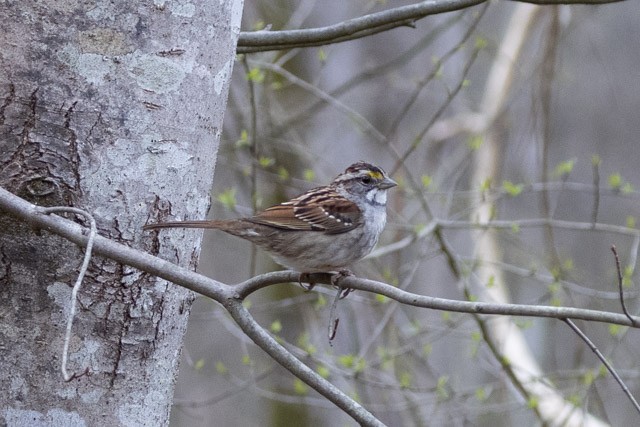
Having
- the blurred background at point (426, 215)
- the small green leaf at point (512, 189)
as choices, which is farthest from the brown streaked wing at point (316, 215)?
the small green leaf at point (512, 189)

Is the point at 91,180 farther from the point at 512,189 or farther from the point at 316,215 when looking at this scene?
the point at 512,189

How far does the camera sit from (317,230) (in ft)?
13.4

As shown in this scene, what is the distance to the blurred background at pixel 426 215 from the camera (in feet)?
18.9

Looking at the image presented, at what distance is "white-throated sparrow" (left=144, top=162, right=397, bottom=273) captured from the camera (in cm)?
401

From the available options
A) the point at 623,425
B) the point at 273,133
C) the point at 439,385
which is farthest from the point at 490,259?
the point at 623,425

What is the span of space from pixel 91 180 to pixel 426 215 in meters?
4.11

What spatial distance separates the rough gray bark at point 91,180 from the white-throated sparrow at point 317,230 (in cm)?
123

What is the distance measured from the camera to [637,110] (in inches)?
532

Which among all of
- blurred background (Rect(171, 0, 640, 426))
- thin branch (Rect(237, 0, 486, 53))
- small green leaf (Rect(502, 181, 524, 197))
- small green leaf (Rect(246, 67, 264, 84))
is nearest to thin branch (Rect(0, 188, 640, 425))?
thin branch (Rect(237, 0, 486, 53))

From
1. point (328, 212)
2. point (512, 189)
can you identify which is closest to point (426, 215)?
point (512, 189)

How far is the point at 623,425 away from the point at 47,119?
10693mm

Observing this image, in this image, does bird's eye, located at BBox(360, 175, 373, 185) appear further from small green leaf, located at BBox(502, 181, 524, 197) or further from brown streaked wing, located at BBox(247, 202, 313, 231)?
small green leaf, located at BBox(502, 181, 524, 197)

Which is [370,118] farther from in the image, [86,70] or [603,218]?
[86,70]

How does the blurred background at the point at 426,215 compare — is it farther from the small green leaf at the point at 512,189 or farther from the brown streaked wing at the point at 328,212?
the brown streaked wing at the point at 328,212
